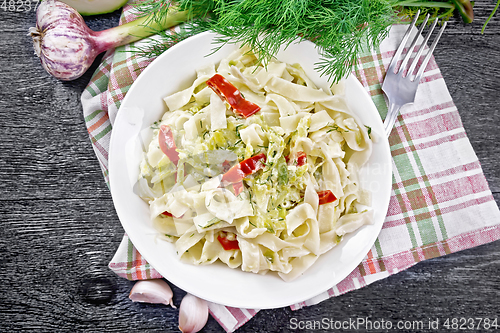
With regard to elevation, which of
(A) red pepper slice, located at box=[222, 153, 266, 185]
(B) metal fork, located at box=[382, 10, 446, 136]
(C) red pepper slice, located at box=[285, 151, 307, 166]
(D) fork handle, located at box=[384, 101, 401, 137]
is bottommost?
(A) red pepper slice, located at box=[222, 153, 266, 185]

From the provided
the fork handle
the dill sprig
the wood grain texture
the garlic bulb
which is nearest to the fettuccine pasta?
the dill sprig

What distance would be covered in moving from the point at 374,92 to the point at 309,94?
0.81m

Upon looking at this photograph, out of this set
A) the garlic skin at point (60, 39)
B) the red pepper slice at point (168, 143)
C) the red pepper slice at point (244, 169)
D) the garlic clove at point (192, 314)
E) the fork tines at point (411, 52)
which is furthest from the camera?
the fork tines at point (411, 52)

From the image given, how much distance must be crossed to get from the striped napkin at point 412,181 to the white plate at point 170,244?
1.70ft

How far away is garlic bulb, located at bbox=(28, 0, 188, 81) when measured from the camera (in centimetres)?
270

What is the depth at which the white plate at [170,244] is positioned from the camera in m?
2.39

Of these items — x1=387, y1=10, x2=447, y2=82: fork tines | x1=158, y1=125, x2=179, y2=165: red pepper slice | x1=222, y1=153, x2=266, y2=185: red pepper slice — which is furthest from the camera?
x1=387, y1=10, x2=447, y2=82: fork tines

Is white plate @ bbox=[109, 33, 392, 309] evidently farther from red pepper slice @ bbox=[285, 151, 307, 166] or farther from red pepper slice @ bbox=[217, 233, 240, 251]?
red pepper slice @ bbox=[285, 151, 307, 166]

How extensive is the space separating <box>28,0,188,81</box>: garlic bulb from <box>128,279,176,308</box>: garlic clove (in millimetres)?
1866

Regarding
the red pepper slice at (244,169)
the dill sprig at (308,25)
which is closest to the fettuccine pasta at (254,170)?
the red pepper slice at (244,169)

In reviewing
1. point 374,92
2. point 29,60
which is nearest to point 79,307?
point 29,60

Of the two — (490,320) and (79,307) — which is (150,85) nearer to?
(79,307)

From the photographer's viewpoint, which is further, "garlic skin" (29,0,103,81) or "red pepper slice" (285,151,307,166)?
"garlic skin" (29,0,103,81)

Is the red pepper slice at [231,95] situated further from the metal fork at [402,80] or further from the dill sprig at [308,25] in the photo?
the metal fork at [402,80]
